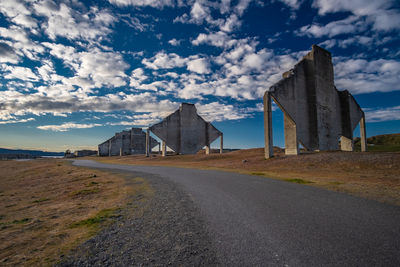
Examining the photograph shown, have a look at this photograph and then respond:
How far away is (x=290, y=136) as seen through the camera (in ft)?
80.8

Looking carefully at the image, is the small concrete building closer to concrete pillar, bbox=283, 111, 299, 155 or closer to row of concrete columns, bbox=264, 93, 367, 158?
row of concrete columns, bbox=264, 93, 367, 158

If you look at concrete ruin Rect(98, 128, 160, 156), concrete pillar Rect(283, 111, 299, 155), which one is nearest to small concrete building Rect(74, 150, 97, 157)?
concrete ruin Rect(98, 128, 160, 156)

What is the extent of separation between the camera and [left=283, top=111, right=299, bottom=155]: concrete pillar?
23812mm

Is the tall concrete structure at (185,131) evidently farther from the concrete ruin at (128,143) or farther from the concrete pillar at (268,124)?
the concrete ruin at (128,143)

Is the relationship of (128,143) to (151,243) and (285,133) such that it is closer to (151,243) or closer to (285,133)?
(285,133)

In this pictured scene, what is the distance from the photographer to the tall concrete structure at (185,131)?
46.7 m

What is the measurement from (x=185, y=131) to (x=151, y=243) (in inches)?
1769

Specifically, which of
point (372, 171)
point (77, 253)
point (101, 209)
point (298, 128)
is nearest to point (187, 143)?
point (298, 128)

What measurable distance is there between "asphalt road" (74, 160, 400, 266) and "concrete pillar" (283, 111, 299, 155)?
17941 millimetres

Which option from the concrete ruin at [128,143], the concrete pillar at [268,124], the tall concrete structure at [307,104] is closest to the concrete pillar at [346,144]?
the tall concrete structure at [307,104]

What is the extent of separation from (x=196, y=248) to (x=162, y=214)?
226 centimetres

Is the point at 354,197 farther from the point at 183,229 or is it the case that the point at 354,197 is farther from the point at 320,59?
the point at 320,59

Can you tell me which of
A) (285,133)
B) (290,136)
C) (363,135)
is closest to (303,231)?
(290,136)

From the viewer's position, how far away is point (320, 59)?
90.1ft
